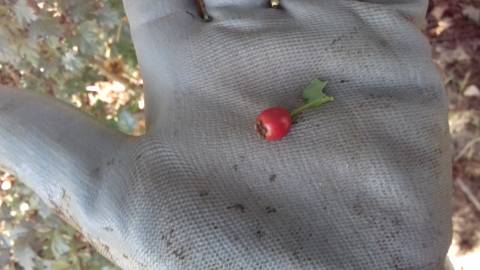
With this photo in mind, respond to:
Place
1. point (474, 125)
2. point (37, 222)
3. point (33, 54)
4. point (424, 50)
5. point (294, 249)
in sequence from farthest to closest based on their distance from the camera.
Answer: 1. point (474, 125)
2. point (37, 222)
3. point (33, 54)
4. point (424, 50)
5. point (294, 249)

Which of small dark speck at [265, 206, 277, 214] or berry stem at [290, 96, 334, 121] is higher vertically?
berry stem at [290, 96, 334, 121]

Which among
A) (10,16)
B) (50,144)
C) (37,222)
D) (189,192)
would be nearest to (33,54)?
(10,16)

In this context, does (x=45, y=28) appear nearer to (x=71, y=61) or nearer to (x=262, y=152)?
(x=71, y=61)

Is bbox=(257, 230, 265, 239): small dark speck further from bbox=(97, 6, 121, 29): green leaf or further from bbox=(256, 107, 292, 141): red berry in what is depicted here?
bbox=(97, 6, 121, 29): green leaf

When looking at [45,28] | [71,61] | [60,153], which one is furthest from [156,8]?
[71,61]

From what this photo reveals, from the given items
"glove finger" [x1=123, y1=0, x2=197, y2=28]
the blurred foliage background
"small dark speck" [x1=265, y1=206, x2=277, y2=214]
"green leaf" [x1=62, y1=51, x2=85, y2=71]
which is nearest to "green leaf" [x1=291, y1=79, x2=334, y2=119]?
"small dark speck" [x1=265, y1=206, x2=277, y2=214]

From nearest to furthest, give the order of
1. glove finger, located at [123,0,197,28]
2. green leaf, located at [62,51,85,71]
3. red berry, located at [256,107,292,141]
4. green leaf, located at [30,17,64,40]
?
red berry, located at [256,107,292,141] < glove finger, located at [123,0,197,28] < green leaf, located at [30,17,64,40] < green leaf, located at [62,51,85,71]

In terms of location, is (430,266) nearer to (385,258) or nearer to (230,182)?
(385,258)
